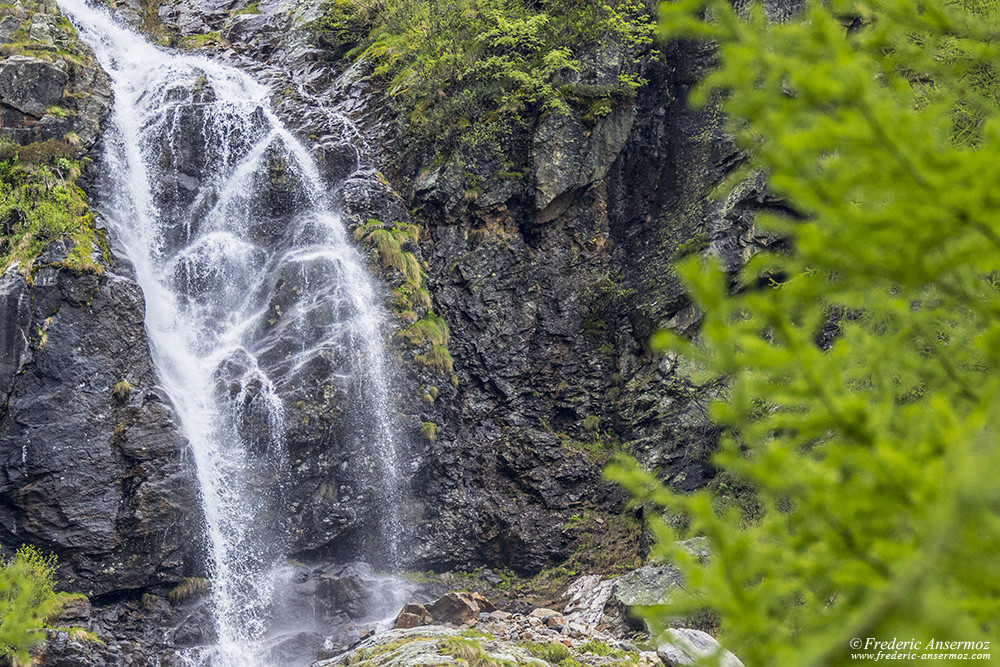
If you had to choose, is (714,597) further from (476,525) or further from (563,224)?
(563,224)

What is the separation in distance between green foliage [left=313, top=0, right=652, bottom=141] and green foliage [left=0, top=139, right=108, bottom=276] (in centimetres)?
783

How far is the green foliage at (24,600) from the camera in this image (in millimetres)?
8641

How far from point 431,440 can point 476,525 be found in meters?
2.06

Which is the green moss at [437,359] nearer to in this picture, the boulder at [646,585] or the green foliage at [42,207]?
the boulder at [646,585]

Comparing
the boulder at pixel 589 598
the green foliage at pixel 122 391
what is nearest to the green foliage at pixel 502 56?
the green foliage at pixel 122 391

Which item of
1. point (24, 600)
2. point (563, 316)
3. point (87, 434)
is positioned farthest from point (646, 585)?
point (87, 434)

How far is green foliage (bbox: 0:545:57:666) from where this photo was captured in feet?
28.3

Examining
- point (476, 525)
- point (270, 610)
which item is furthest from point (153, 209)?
point (476, 525)

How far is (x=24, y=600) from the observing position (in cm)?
898

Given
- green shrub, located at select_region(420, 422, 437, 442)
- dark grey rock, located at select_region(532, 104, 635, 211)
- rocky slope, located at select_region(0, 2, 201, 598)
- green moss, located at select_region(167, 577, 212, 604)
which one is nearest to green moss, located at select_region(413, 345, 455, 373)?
green shrub, located at select_region(420, 422, 437, 442)

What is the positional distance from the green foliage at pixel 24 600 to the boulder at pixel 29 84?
962cm

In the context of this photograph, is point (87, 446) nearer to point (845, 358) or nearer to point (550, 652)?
point (550, 652)

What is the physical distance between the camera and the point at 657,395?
47.9 ft

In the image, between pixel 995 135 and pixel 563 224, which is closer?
pixel 995 135
